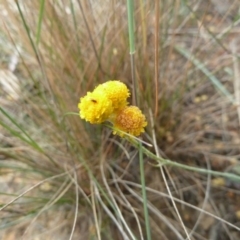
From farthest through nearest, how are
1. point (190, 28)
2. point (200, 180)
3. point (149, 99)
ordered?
point (190, 28) < point (200, 180) < point (149, 99)

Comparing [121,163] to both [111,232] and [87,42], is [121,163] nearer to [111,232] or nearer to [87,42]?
[111,232]

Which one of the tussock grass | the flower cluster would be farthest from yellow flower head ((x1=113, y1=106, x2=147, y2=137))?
the tussock grass

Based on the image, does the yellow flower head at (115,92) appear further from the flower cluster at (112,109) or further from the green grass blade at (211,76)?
the green grass blade at (211,76)

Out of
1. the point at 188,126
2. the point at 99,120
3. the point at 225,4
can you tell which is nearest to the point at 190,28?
the point at 225,4

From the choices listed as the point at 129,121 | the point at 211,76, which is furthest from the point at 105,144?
the point at 129,121

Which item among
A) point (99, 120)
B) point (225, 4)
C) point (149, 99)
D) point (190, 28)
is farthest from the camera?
point (225, 4)

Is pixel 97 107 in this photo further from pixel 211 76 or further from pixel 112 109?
pixel 211 76

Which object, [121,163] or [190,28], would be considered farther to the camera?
[190,28]

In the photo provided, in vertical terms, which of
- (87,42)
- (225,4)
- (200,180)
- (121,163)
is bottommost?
(200,180)
